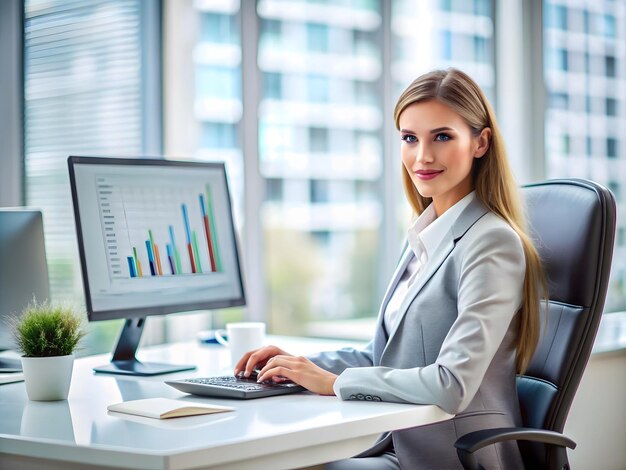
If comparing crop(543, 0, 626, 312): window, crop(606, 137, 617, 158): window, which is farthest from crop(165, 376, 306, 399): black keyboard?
crop(606, 137, 617, 158): window

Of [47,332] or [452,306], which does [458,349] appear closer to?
[452,306]

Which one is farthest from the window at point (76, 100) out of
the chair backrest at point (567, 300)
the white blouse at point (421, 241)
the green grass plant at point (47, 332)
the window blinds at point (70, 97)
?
the chair backrest at point (567, 300)

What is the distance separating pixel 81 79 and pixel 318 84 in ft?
4.09

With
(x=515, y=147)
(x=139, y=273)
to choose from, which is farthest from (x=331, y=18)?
(x=139, y=273)

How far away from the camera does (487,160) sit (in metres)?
1.82

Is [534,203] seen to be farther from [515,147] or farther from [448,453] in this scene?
[515,147]

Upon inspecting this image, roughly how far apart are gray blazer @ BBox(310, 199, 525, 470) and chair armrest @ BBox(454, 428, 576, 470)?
60 mm

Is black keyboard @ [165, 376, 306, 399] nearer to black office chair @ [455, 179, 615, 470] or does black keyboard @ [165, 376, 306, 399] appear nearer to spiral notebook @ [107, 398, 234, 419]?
spiral notebook @ [107, 398, 234, 419]

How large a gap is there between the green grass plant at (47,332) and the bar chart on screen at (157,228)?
34cm

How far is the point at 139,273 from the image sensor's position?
2.14 metres

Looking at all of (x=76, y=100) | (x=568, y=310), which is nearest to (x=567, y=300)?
(x=568, y=310)

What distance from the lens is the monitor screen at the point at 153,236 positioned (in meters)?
2.07

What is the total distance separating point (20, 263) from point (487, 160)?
45.3 inches

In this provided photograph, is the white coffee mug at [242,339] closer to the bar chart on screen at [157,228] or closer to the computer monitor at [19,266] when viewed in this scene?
the bar chart on screen at [157,228]
